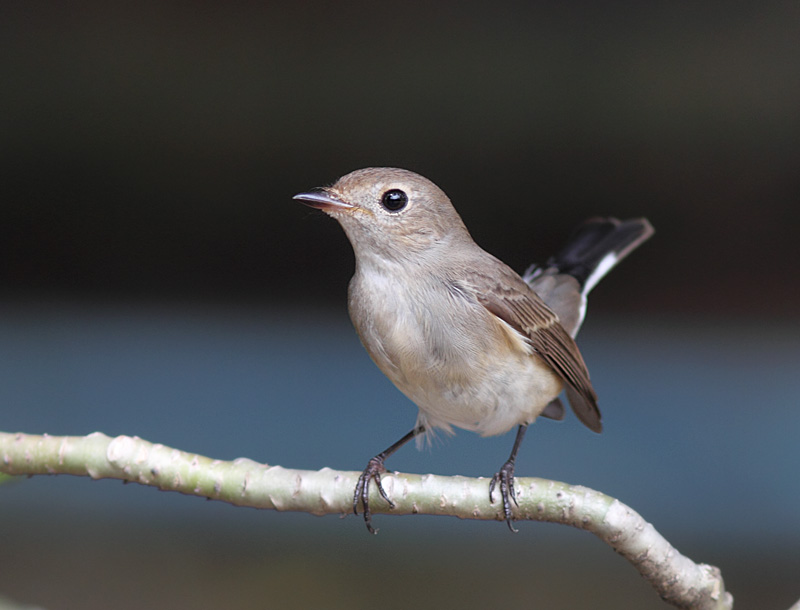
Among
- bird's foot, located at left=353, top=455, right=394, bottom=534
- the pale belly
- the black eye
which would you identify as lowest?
bird's foot, located at left=353, top=455, right=394, bottom=534

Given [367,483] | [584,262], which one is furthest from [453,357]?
[584,262]

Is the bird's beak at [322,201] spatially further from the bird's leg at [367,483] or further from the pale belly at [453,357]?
the bird's leg at [367,483]

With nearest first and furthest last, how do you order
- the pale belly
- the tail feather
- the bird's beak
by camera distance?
the bird's beak
the pale belly
the tail feather

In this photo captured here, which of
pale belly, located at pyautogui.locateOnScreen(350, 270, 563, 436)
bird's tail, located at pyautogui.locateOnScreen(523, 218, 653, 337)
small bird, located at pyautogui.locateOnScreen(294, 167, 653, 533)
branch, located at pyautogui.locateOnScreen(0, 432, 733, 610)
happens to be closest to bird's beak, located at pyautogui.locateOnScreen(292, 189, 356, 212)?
small bird, located at pyautogui.locateOnScreen(294, 167, 653, 533)

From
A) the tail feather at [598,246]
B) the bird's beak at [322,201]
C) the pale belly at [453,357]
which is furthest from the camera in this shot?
the tail feather at [598,246]

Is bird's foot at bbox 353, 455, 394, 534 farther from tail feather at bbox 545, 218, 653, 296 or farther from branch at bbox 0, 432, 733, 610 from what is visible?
tail feather at bbox 545, 218, 653, 296

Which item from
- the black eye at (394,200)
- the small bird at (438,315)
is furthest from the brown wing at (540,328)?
the black eye at (394,200)

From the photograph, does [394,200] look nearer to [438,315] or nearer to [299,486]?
[438,315]

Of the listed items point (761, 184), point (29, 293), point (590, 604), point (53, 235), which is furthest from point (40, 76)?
point (590, 604)
